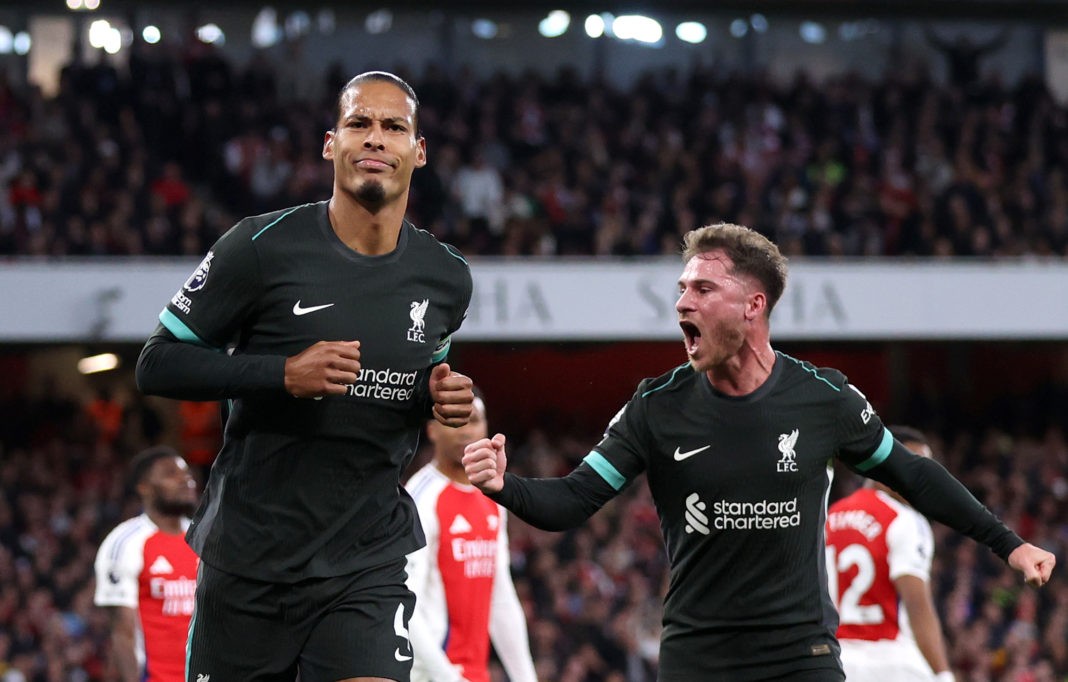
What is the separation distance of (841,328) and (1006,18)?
9276 millimetres

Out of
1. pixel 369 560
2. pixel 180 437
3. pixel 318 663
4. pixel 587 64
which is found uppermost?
pixel 587 64

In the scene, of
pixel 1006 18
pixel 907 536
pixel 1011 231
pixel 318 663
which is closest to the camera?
pixel 318 663

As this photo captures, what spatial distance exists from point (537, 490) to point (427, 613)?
245 centimetres

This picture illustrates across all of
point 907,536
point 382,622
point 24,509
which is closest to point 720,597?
point 382,622

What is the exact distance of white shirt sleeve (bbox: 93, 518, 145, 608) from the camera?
7234 millimetres

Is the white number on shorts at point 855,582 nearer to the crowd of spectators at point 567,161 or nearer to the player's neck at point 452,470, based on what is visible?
the player's neck at point 452,470

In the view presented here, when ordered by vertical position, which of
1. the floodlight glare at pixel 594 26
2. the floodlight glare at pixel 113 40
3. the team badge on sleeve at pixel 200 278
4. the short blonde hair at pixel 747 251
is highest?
the floodlight glare at pixel 594 26

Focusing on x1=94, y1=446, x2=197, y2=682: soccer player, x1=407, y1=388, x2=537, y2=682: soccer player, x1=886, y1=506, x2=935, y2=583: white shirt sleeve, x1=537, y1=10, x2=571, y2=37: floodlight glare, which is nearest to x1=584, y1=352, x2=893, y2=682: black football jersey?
x1=407, y1=388, x2=537, y2=682: soccer player

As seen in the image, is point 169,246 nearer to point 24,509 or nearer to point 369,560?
point 24,509

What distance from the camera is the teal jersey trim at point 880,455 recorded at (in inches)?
185

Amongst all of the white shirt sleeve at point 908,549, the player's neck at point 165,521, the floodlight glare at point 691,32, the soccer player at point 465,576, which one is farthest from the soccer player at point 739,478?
the floodlight glare at point 691,32

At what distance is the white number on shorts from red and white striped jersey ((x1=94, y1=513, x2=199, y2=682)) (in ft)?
10.2

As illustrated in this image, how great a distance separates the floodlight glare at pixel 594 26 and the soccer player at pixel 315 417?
816 inches

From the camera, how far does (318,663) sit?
13.4ft
